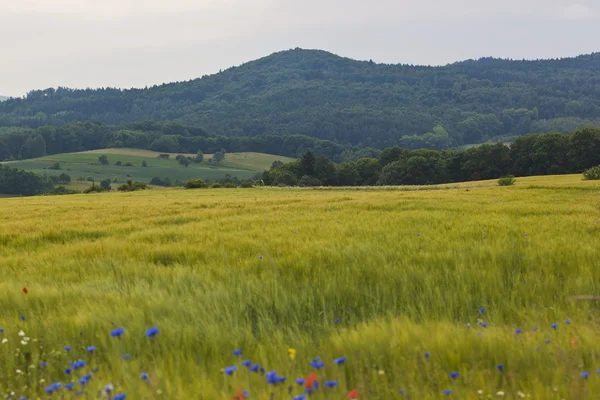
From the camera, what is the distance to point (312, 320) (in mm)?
3584

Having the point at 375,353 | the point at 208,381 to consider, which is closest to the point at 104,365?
the point at 208,381

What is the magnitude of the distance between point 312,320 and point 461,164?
99466mm

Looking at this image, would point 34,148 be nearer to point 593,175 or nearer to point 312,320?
point 593,175

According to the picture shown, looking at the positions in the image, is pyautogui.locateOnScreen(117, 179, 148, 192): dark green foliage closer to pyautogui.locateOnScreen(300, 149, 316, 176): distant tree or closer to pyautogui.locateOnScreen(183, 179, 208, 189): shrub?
pyautogui.locateOnScreen(183, 179, 208, 189): shrub

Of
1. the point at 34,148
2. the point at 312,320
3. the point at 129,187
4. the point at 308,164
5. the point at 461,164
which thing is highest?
the point at 34,148

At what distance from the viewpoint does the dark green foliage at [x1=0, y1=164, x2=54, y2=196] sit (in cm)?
11406

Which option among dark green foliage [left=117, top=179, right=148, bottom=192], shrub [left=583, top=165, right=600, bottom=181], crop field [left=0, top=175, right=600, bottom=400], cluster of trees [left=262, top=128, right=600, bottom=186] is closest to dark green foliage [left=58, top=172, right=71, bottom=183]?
dark green foliage [left=117, top=179, right=148, bottom=192]

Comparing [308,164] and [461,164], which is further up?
[308,164]

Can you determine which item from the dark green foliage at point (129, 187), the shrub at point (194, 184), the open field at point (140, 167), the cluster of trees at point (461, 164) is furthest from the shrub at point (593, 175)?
the open field at point (140, 167)

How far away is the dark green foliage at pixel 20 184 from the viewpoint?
114 meters

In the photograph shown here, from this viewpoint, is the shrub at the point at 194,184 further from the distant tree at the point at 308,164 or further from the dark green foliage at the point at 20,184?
the dark green foliage at the point at 20,184

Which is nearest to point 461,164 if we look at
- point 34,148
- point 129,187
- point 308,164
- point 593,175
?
point 308,164

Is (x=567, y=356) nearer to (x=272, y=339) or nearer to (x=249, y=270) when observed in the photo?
(x=272, y=339)

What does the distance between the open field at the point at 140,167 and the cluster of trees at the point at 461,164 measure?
42.3 meters
